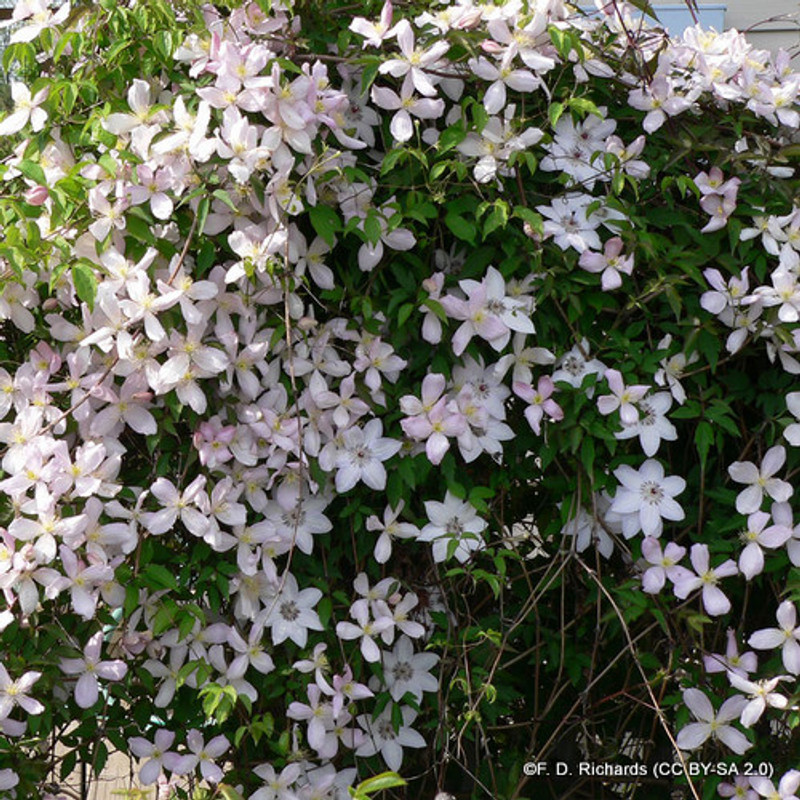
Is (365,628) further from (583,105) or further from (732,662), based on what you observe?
(583,105)

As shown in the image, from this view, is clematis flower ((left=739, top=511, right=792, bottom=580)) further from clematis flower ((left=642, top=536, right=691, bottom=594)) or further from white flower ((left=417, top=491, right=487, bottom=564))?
white flower ((left=417, top=491, right=487, bottom=564))

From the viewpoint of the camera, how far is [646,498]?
1569 millimetres

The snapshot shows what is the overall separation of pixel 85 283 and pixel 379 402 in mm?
411

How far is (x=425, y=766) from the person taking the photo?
1651 mm

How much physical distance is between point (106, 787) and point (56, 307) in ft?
4.14

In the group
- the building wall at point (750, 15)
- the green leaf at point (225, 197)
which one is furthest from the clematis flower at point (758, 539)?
the building wall at point (750, 15)

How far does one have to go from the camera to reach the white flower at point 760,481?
1.56m

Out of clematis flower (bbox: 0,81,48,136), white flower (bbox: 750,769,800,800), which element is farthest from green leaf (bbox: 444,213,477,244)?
white flower (bbox: 750,769,800,800)

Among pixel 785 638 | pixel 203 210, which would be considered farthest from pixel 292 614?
pixel 785 638

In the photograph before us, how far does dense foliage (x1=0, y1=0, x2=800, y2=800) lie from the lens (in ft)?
4.92

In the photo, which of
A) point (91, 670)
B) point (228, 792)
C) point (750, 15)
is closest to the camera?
point (228, 792)

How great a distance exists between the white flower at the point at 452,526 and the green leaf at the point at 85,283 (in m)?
0.51

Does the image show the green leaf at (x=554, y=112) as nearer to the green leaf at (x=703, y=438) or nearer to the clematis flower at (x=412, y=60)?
the clematis flower at (x=412, y=60)

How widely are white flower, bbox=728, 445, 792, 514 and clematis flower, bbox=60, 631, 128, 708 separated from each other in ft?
2.76
